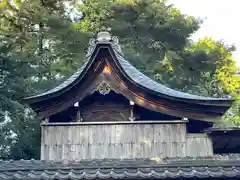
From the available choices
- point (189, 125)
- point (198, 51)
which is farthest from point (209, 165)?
point (198, 51)

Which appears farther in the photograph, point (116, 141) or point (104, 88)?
point (104, 88)

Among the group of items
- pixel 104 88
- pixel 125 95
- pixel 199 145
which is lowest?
pixel 199 145

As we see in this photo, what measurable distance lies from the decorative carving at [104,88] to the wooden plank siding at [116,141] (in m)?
0.69

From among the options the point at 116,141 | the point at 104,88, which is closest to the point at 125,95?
the point at 104,88

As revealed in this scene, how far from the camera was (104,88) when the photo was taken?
28.6 ft

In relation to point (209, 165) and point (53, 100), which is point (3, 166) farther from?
point (209, 165)

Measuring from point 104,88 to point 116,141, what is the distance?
3.80ft

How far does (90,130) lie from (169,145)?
1715mm

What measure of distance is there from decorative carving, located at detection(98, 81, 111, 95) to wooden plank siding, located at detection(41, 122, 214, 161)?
687 mm

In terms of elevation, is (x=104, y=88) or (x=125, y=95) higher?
(x=104, y=88)

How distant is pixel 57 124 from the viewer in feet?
28.8

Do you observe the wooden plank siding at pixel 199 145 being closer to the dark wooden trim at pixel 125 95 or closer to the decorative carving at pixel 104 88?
the dark wooden trim at pixel 125 95

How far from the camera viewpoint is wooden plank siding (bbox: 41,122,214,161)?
8547 millimetres

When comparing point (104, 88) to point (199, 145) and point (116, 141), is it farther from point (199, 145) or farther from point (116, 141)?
point (199, 145)
